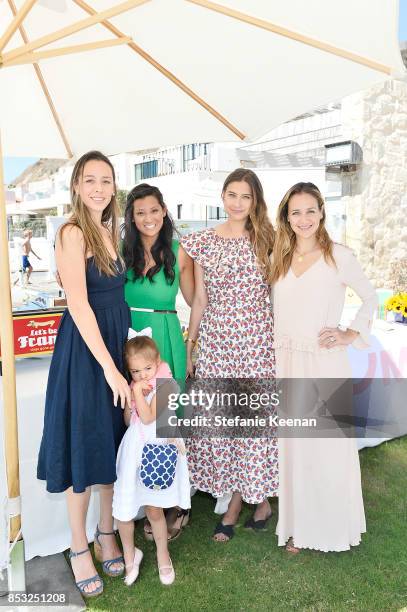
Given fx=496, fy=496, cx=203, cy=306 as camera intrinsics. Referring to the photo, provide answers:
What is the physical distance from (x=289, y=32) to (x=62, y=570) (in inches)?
94.3

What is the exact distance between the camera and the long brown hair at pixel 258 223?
2412mm

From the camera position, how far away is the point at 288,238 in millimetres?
2355

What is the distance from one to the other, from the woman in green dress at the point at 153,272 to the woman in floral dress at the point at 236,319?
0.49ft

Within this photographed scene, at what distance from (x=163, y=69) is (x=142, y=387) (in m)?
1.35

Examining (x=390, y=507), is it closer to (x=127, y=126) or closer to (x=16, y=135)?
(x=127, y=126)

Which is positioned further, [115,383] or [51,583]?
[51,583]

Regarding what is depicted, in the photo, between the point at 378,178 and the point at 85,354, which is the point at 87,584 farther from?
the point at 378,178

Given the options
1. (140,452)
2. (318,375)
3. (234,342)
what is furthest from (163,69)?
(140,452)

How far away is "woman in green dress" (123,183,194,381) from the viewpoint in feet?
7.74

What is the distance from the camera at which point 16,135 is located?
247cm

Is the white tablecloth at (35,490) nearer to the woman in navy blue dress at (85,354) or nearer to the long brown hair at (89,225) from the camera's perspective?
the woman in navy blue dress at (85,354)

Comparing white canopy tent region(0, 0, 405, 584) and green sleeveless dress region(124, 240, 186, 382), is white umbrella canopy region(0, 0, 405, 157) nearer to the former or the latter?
white canopy tent region(0, 0, 405, 584)

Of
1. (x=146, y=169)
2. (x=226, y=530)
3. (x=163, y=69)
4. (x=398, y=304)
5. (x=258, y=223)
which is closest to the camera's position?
(x=163, y=69)

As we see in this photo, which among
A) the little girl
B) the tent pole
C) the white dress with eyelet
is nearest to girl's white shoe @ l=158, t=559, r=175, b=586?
the little girl
